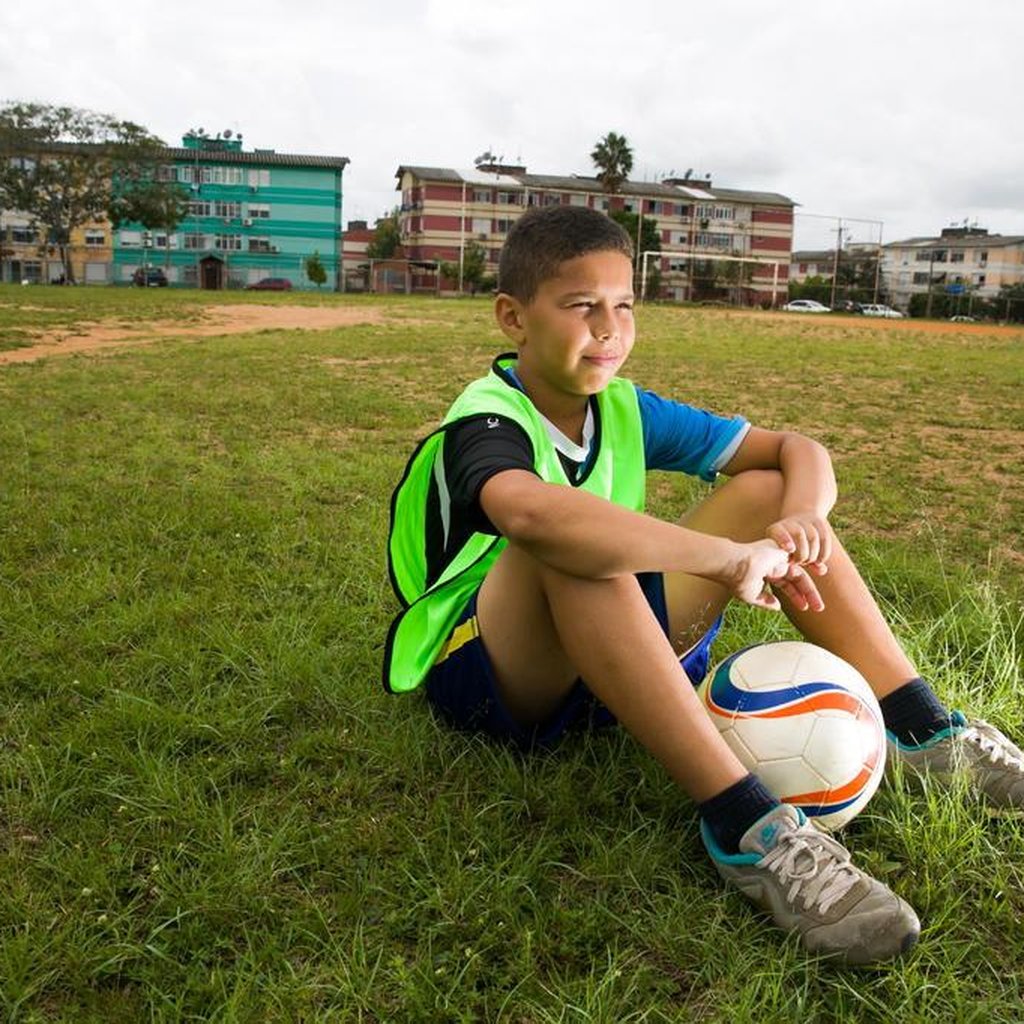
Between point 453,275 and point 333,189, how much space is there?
13143 millimetres

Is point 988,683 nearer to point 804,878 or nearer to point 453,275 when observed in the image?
point 804,878

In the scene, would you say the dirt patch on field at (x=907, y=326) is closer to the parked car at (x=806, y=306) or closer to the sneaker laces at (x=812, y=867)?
the parked car at (x=806, y=306)

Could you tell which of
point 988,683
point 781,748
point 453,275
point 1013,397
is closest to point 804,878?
point 781,748

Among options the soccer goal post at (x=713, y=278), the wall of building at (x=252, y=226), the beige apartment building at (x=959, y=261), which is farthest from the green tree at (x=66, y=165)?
the beige apartment building at (x=959, y=261)

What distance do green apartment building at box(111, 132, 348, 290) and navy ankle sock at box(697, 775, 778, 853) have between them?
6536 cm

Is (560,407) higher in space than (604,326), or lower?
lower

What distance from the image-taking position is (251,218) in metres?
65.1

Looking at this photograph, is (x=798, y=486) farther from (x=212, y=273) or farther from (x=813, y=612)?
(x=212, y=273)

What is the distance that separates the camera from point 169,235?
203 ft

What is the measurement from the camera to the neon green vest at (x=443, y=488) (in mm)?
2268

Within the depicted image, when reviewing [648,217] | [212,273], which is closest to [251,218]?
[212,273]

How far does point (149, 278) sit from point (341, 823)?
60.1 m

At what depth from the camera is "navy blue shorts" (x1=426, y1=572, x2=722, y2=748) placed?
2273mm

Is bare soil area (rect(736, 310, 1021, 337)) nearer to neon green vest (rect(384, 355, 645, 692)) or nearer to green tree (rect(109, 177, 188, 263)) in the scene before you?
neon green vest (rect(384, 355, 645, 692))
